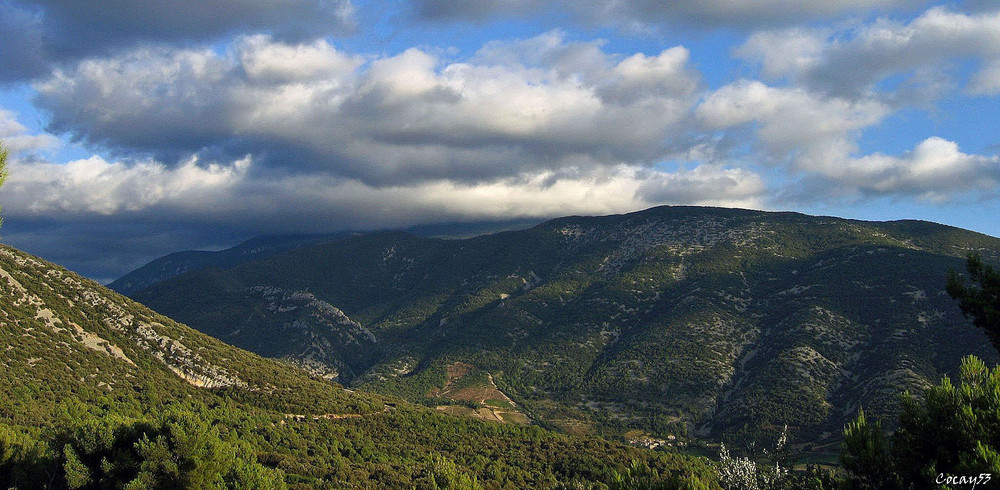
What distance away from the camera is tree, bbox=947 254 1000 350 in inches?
1231

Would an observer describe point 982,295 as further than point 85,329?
No

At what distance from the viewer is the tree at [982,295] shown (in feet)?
103

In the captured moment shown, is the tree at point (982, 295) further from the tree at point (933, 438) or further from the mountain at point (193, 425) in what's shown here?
the mountain at point (193, 425)

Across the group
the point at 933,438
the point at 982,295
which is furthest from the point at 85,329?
the point at 982,295

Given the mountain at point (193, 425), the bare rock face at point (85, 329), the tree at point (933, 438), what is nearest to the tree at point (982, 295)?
the tree at point (933, 438)

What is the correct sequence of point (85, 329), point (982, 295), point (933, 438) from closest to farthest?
point (933, 438) → point (982, 295) → point (85, 329)

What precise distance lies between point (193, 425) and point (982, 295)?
51145 millimetres

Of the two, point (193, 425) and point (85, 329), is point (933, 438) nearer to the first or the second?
point (193, 425)

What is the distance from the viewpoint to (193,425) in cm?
4616

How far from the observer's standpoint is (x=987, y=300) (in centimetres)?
3188

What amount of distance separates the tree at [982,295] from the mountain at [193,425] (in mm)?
18298

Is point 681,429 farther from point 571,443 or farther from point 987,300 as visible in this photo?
point 987,300

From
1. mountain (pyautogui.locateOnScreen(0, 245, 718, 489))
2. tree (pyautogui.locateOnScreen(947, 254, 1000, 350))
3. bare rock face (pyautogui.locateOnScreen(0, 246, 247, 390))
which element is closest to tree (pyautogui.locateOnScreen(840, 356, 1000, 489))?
mountain (pyautogui.locateOnScreen(0, 245, 718, 489))

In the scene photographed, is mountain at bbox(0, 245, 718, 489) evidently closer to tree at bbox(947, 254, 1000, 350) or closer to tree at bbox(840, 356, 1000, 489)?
tree at bbox(840, 356, 1000, 489)
